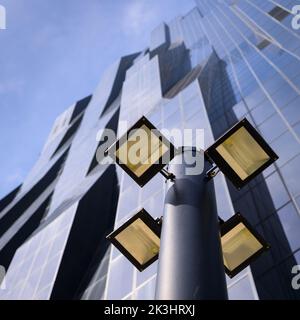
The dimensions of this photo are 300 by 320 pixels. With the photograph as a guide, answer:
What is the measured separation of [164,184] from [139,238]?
12927 mm

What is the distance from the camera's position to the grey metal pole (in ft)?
10.2

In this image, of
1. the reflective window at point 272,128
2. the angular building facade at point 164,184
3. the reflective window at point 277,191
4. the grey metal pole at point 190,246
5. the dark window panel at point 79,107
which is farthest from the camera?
→ the dark window panel at point 79,107

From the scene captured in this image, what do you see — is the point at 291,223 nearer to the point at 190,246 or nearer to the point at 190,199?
the point at 190,199

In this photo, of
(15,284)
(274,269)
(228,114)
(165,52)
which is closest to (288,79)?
(228,114)

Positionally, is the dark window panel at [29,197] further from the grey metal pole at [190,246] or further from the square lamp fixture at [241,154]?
the grey metal pole at [190,246]

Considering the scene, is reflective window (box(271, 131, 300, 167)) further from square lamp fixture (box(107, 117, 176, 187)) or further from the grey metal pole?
the grey metal pole

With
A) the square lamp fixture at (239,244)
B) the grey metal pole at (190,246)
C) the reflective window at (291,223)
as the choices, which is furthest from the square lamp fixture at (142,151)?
the reflective window at (291,223)

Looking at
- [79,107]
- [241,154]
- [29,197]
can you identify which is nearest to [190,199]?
[241,154]

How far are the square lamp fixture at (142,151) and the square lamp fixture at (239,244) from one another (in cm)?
89

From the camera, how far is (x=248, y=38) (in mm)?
40531

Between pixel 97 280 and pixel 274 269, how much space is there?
32.9ft

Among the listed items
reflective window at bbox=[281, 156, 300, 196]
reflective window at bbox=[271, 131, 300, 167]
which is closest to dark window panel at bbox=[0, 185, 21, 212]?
reflective window at bbox=[271, 131, 300, 167]

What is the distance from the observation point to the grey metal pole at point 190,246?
3.12 meters
